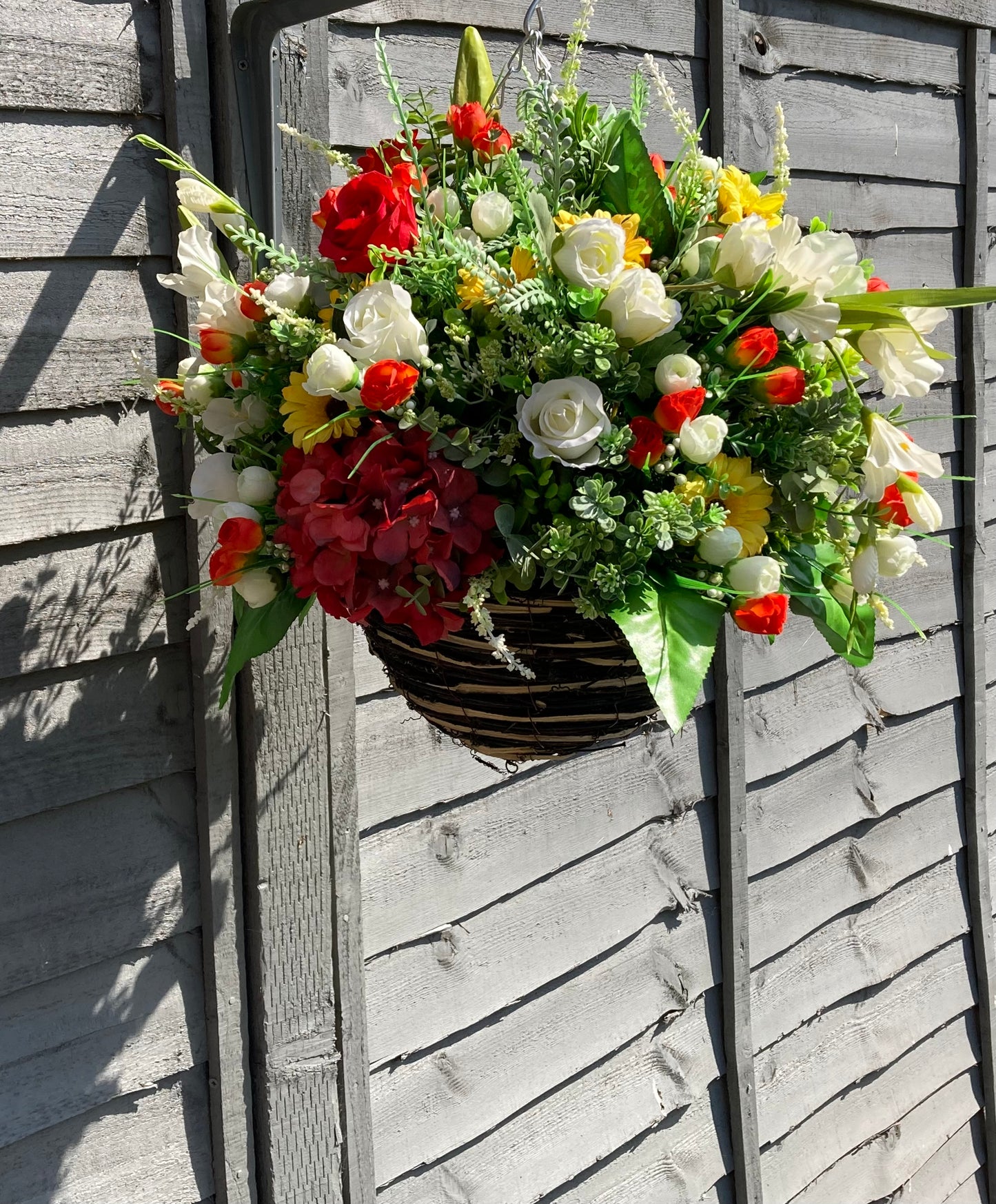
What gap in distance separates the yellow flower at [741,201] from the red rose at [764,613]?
0.93 ft

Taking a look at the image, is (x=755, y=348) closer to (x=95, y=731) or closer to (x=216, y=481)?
(x=216, y=481)

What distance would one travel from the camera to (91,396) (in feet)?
3.43

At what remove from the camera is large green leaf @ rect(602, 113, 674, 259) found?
84cm

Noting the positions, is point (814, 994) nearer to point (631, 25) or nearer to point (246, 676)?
point (246, 676)

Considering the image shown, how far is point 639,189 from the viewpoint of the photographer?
847mm

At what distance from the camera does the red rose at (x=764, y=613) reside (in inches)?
31.1

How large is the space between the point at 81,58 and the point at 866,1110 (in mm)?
2251

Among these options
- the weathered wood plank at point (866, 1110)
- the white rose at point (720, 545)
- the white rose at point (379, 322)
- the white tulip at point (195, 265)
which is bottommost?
the weathered wood plank at point (866, 1110)

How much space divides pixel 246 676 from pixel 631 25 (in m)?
1.02

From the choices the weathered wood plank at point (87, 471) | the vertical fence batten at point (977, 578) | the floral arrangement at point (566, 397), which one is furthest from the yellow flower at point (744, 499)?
the vertical fence batten at point (977, 578)

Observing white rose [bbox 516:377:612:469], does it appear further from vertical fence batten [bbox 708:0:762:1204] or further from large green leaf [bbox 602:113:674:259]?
vertical fence batten [bbox 708:0:762:1204]

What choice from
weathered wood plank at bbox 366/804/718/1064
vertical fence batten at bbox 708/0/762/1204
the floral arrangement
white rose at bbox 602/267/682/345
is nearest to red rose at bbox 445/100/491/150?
the floral arrangement

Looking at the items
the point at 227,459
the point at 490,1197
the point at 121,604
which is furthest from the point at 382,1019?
the point at 227,459

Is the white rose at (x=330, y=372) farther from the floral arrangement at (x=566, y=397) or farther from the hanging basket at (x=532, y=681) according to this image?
the hanging basket at (x=532, y=681)
